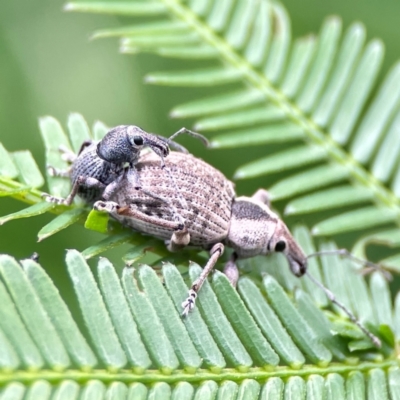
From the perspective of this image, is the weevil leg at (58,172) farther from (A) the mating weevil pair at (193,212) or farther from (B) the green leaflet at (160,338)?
(B) the green leaflet at (160,338)

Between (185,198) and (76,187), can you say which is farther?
(185,198)

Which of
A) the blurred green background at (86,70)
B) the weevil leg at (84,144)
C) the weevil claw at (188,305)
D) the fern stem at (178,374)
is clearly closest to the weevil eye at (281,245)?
the fern stem at (178,374)

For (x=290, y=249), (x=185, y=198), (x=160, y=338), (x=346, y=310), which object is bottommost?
(x=346, y=310)

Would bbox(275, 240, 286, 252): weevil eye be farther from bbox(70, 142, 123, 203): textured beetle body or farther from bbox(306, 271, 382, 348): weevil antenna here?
bbox(70, 142, 123, 203): textured beetle body

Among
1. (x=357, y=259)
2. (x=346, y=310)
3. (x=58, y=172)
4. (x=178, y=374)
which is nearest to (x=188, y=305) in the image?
(x=178, y=374)

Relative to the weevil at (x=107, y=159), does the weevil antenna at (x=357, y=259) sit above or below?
below

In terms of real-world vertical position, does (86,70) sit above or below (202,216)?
above

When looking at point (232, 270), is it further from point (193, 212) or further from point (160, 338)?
point (160, 338)
